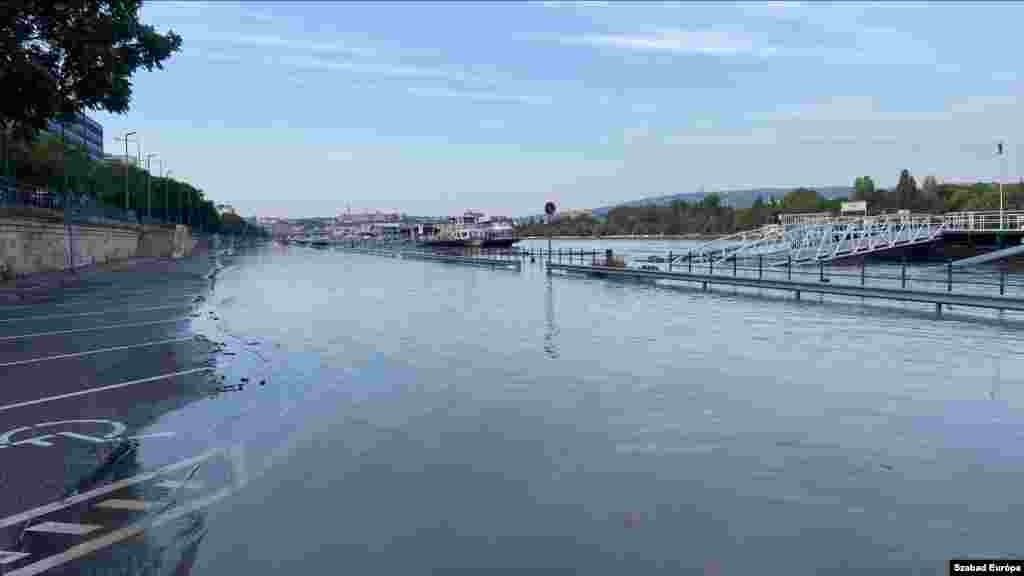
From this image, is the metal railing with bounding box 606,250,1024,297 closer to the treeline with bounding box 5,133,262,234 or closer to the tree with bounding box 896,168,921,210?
the treeline with bounding box 5,133,262,234

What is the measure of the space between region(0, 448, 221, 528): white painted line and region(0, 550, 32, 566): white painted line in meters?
0.57

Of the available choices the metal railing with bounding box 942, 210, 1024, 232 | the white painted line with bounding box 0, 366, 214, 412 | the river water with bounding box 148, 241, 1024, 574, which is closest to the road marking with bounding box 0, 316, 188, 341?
the river water with bounding box 148, 241, 1024, 574

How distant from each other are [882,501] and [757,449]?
1611mm

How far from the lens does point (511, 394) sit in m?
10.6

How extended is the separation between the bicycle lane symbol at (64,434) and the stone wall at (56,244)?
86.8 ft

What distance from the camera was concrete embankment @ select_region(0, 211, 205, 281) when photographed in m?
32.4

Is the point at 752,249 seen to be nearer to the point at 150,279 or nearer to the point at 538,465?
the point at 150,279

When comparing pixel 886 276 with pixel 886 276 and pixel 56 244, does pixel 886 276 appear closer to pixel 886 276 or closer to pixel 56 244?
pixel 886 276

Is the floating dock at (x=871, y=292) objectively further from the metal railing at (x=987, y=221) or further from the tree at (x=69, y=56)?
the metal railing at (x=987, y=221)

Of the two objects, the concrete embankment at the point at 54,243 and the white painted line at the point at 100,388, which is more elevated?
the concrete embankment at the point at 54,243

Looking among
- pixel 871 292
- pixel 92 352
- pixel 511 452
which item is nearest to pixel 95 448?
pixel 511 452

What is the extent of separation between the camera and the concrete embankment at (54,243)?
1277 inches

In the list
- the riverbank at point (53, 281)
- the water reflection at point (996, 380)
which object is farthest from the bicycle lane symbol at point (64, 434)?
the riverbank at point (53, 281)

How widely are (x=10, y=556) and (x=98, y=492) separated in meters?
1.36
